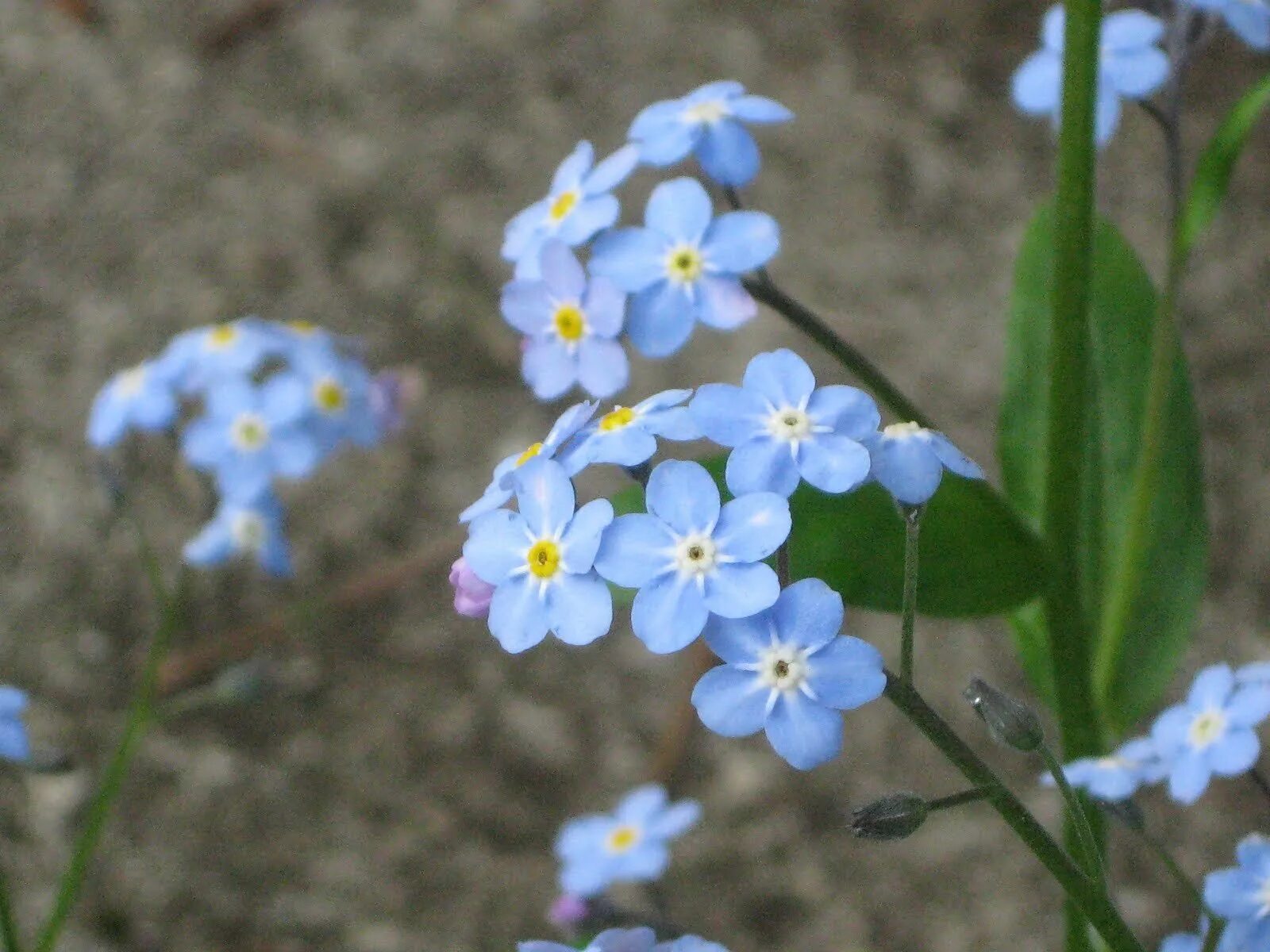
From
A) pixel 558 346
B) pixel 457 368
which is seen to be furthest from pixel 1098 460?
pixel 457 368

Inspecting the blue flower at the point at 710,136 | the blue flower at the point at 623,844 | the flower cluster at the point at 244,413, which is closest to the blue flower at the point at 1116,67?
the blue flower at the point at 710,136

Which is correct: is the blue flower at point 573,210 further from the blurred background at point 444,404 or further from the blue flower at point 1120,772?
the blurred background at point 444,404

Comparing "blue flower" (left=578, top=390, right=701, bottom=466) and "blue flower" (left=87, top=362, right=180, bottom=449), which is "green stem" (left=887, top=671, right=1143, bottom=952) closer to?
"blue flower" (left=578, top=390, right=701, bottom=466)

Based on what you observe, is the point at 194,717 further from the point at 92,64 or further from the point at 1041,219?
the point at 1041,219

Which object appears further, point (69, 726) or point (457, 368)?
point (457, 368)

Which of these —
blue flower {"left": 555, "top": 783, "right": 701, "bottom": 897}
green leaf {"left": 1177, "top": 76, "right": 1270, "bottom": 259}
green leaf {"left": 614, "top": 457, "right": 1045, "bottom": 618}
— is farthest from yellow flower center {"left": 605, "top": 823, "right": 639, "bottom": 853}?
green leaf {"left": 1177, "top": 76, "right": 1270, "bottom": 259}

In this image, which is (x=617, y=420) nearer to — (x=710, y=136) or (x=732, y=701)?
(x=732, y=701)
